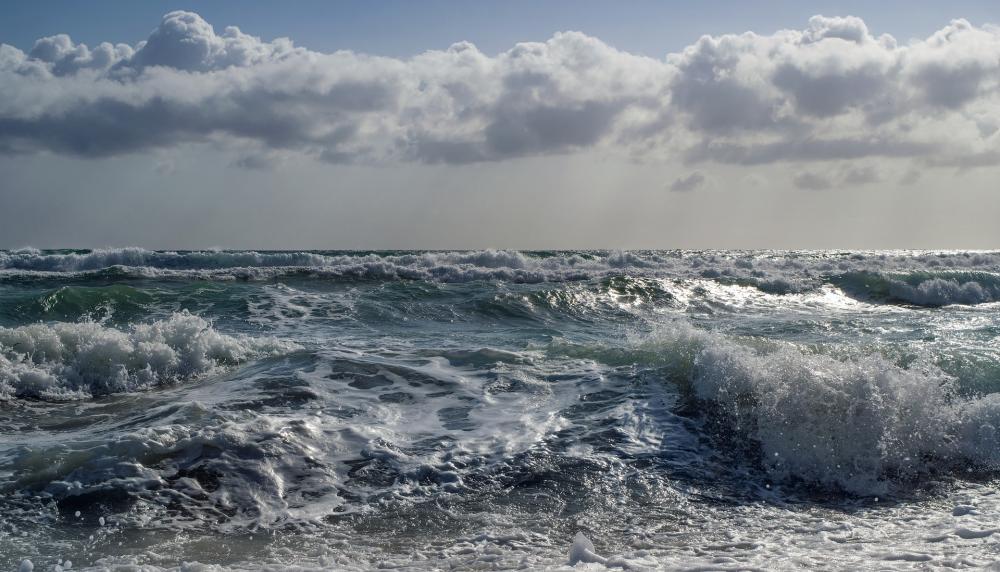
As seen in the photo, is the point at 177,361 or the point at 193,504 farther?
the point at 177,361

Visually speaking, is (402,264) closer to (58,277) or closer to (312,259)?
(312,259)

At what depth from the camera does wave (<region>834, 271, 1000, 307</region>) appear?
80.9 ft

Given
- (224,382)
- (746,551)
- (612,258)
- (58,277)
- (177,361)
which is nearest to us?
(746,551)

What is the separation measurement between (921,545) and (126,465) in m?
5.61

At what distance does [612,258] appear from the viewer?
1305 inches

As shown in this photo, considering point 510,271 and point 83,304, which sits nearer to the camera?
point 83,304

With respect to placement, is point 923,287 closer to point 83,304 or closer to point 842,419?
point 842,419

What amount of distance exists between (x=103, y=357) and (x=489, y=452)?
5.40 metres

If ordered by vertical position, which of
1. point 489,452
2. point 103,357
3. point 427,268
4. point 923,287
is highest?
point 923,287

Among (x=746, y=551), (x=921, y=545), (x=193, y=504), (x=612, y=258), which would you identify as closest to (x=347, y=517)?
(x=193, y=504)

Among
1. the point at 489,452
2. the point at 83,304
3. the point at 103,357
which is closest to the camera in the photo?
the point at 489,452

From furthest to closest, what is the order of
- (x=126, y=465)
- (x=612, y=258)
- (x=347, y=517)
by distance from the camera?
(x=612, y=258) → (x=126, y=465) → (x=347, y=517)

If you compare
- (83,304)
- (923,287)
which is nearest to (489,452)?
(83,304)

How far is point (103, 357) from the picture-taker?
8859 millimetres
